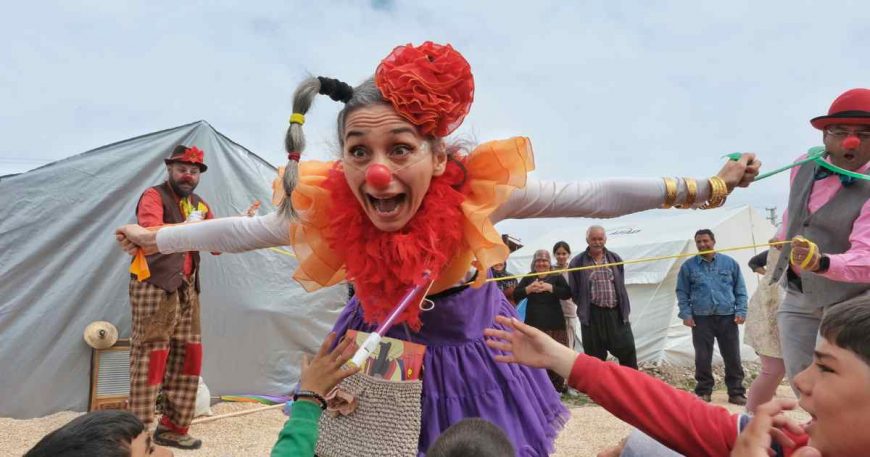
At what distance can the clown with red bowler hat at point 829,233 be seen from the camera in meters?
2.32

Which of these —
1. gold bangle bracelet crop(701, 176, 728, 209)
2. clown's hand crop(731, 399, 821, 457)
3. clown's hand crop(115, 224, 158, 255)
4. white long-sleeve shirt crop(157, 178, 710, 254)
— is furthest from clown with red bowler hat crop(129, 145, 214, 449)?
clown's hand crop(731, 399, 821, 457)

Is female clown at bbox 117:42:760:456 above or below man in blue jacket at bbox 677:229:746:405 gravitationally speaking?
above

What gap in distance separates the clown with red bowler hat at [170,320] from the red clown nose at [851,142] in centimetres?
348

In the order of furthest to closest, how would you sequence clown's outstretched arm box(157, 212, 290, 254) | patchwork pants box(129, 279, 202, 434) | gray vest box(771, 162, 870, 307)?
patchwork pants box(129, 279, 202, 434), gray vest box(771, 162, 870, 307), clown's outstretched arm box(157, 212, 290, 254)

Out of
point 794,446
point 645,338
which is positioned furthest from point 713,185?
point 645,338

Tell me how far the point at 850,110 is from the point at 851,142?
13 cm

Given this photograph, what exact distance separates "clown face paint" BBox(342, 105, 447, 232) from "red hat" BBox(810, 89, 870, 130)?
162cm

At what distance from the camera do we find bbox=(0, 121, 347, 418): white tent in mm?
5273

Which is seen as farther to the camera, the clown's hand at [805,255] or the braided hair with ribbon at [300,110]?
the clown's hand at [805,255]

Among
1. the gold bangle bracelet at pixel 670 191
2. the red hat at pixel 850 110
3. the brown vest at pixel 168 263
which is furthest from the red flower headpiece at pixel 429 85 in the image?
the brown vest at pixel 168 263

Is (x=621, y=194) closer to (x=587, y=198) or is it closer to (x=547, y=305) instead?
(x=587, y=198)

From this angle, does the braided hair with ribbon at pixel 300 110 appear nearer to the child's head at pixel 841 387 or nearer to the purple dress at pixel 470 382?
the purple dress at pixel 470 382

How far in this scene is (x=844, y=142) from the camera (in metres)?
2.44

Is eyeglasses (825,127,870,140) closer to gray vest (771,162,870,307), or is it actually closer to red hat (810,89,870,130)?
red hat (810,89,870,130)
